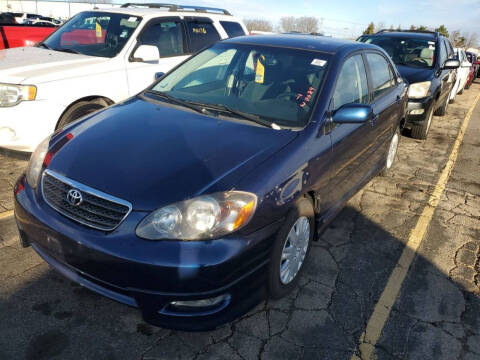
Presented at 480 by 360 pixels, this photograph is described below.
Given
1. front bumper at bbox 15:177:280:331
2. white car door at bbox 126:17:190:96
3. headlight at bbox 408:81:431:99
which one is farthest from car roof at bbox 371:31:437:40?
front bumper at bbox 15:177:280:331

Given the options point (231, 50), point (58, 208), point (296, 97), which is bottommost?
point (58, 208)

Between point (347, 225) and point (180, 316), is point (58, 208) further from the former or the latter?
point (347, 225)

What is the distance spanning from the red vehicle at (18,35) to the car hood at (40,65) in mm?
2759

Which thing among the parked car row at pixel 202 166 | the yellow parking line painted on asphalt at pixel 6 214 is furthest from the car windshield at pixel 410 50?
the yellow parking line painted on asphalt at pixel 6 214

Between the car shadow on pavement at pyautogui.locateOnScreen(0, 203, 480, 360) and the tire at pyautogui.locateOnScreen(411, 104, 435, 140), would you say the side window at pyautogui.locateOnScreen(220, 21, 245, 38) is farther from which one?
the car shadow on pavement at pyautogui.locateOnScreen(0, 203, 480, 360)

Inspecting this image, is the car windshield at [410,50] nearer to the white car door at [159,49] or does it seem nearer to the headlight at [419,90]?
the headlight at [419,90]

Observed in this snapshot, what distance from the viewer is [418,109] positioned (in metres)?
6.54

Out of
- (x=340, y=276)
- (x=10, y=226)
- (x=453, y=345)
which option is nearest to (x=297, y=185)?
(x=340, y=276)

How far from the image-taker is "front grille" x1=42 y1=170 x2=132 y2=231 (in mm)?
2084

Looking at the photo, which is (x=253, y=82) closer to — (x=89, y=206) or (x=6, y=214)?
(x=89, y=206)

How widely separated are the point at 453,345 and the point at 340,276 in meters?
0.89

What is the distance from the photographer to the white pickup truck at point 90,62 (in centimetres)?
391

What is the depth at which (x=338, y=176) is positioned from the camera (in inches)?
125

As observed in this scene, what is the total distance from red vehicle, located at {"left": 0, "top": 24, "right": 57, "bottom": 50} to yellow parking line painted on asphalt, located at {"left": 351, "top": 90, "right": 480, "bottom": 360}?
273 inches
